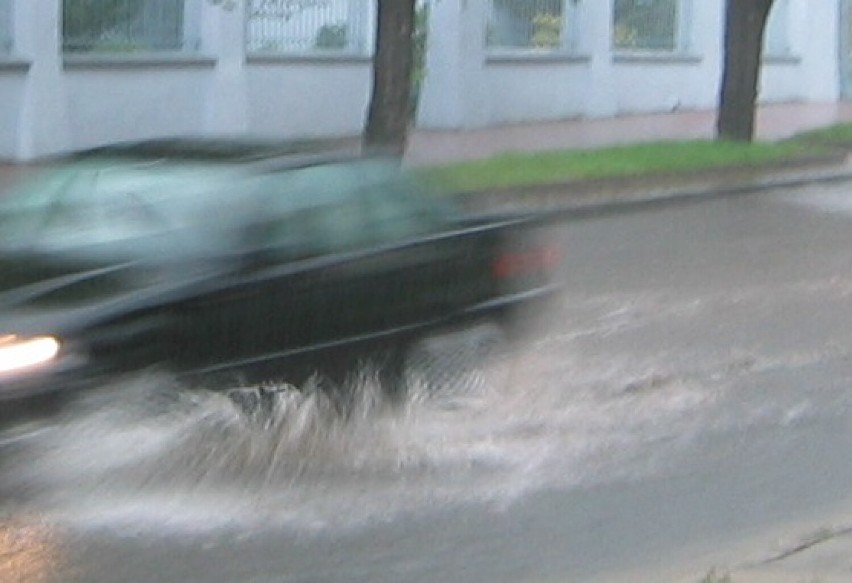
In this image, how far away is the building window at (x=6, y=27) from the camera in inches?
926

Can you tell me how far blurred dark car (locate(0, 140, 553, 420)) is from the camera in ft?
26.6

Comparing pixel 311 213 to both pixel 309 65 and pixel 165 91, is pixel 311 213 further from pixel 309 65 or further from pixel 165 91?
pixel 309 65

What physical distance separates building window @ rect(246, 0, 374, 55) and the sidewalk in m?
1.62

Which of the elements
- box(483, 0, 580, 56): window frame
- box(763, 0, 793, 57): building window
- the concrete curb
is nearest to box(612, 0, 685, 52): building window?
box(483, 0, 580, 56): window frame

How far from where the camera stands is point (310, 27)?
28.2 metres

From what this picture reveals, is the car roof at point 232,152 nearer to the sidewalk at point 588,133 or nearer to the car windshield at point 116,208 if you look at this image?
the car windshield at point 116,208

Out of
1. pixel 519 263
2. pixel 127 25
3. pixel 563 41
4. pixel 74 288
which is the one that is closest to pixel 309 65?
pixel 127 25

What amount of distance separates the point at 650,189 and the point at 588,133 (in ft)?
28.3

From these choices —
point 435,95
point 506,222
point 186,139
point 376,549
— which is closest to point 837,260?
point 506,222

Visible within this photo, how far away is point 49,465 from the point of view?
798cm

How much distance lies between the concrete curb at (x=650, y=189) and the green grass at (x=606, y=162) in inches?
4.0

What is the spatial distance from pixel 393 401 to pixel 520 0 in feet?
75.8

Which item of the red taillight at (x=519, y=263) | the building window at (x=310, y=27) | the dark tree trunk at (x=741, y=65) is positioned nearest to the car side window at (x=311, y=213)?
the red taillight at (x=519, y=263)

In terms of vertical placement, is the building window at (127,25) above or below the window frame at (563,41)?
above
